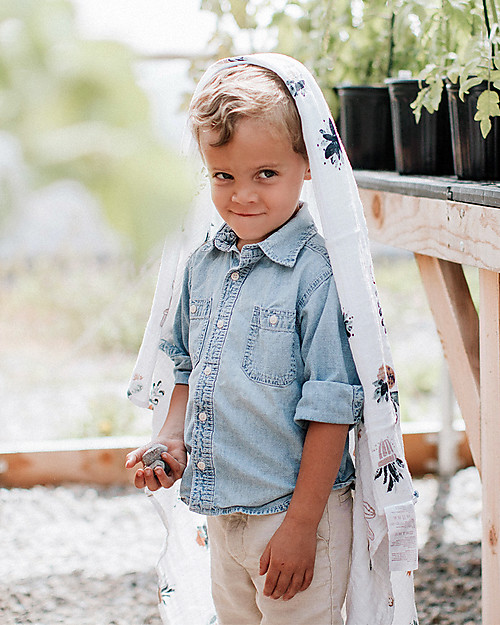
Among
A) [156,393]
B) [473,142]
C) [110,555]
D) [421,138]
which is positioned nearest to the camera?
[473,142]

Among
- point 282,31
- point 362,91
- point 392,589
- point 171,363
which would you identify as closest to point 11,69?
point 392,589

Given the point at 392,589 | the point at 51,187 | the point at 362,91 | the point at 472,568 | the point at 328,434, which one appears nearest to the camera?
the point at 51,187

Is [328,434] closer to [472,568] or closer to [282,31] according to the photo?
[472,568]

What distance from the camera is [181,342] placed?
136 centimetres

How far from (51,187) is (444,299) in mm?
1315

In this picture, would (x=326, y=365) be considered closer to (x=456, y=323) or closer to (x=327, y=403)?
(x=327, y=403)

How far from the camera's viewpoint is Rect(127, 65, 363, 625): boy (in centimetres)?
108

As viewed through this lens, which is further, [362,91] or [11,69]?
[362,91]

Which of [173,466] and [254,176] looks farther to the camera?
[173,466]

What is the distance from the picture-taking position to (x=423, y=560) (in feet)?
6.95

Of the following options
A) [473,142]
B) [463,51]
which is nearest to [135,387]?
[473,142]

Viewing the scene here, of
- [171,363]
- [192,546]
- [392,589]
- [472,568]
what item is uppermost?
[171,363]

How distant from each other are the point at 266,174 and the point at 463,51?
565mm

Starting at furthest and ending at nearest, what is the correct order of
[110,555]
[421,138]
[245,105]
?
1. [110,555]
2. [421,138]
3. [245,105]
